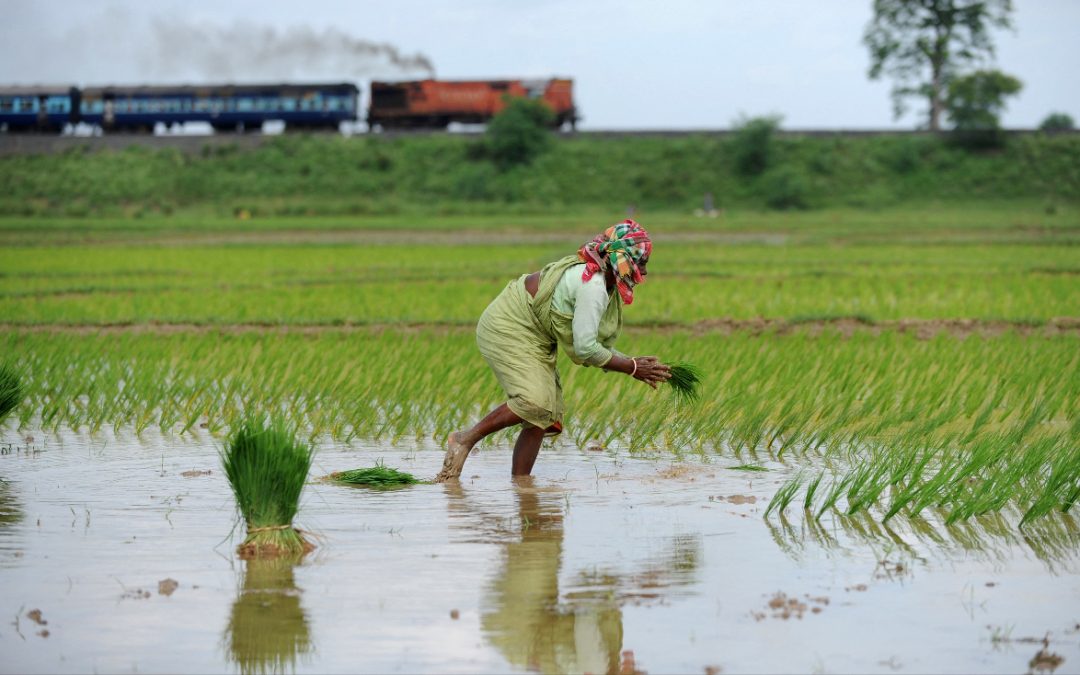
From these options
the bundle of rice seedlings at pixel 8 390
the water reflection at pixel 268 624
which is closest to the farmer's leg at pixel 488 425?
the water reflection at pixel 268 624

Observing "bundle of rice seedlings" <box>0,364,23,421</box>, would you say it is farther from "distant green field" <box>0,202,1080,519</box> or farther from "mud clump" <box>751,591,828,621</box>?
"mud clump" <box>751,591,828,621</box>

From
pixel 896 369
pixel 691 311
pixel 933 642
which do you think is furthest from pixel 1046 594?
pixel 691 311

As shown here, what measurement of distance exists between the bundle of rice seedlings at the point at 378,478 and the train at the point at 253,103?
128 feet

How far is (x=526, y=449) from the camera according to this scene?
227 inches

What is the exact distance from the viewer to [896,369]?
8.69 metres

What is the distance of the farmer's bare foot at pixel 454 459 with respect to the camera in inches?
225

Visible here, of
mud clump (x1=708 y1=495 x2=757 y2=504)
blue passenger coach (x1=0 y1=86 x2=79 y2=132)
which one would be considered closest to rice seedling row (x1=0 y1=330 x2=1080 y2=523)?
mud clump (x1=708 y1=495 x2=757 y2=504)

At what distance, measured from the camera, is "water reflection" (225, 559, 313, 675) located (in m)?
3.38

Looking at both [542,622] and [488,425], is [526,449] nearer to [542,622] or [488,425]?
[488,425]

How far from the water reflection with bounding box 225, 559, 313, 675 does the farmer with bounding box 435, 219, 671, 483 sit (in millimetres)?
1608

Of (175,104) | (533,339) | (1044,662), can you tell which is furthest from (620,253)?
(175,104)

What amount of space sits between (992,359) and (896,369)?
829 mm

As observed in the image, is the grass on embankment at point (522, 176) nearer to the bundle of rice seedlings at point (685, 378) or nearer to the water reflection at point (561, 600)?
the bundle of rice seedlings at point (685, 378)

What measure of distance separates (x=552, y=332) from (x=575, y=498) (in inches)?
29.5
